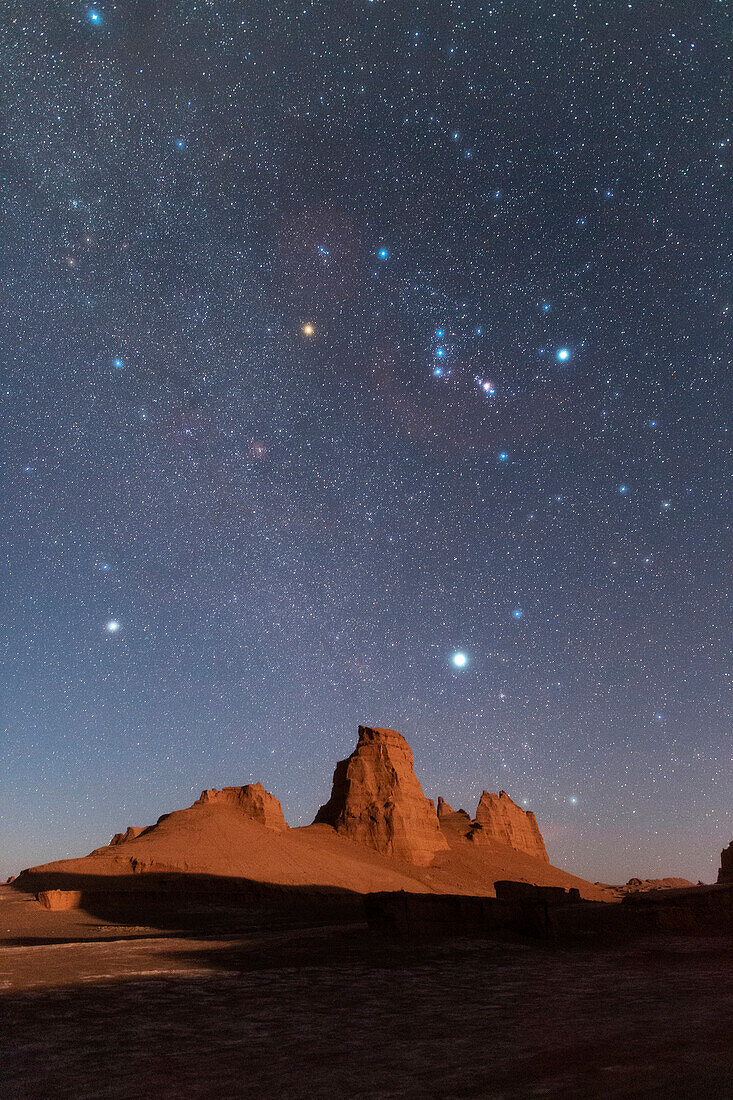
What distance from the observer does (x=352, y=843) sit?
66.1 meters

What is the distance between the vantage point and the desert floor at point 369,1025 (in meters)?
5.43

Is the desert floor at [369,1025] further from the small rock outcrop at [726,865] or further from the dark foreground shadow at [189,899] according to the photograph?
the dark foreground shadow at [189,899]

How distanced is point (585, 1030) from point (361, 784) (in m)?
68.6

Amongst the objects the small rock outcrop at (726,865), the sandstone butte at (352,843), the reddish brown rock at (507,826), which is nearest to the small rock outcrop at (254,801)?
the sandstone butte at (352,843)

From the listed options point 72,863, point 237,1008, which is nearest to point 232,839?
point 72,863

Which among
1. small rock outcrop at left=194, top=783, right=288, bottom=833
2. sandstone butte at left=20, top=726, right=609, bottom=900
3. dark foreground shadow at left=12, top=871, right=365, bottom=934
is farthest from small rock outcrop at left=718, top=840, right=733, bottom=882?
small rock outcrop at left=194, top=783, right=288, bottom=833

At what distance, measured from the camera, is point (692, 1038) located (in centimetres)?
624

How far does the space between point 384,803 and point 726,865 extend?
153 feet

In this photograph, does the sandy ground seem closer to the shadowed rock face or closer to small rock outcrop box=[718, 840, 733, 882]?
small rock outcrop box=[718, 840, 733, 882]

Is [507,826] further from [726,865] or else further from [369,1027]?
[369,1027]

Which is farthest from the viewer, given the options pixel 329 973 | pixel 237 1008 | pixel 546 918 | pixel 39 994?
pixel 546 918

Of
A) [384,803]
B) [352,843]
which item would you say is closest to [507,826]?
[384,803]

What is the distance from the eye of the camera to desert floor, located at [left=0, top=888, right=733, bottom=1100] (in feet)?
17.8

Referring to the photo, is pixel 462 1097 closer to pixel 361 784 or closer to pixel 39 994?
pixel 39 994
